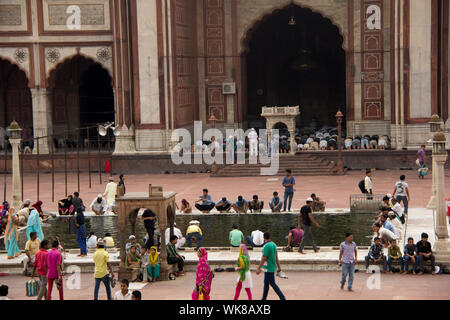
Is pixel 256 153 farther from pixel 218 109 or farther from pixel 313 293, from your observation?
pixel 313 293

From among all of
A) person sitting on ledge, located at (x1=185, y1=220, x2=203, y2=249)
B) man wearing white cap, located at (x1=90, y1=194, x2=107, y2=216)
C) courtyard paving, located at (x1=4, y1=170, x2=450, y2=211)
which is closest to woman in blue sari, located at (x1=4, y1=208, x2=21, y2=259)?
person sitting on ledge, located at (x1=185, y1=220, x2=203, y2=249)

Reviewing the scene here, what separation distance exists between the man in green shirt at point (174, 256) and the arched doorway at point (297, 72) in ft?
86.8

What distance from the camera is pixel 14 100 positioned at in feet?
131

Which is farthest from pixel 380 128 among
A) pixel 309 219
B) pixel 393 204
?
pixel 309 219

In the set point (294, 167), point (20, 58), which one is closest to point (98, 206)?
point (294, 167)

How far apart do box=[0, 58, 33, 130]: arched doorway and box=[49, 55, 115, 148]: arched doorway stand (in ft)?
5.09

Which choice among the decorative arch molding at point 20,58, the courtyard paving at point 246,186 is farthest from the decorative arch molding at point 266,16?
the decorative arch molding at point 20,58

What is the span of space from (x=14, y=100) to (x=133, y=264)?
25.0 m

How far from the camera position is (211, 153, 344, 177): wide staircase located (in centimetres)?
3278

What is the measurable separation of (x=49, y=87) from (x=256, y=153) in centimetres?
984

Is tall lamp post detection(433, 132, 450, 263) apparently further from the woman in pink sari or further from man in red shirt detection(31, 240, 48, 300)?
man in red shirt detection(31, 240, 48, 300)

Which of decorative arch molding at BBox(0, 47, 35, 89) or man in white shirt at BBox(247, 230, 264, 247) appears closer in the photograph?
man in white shirt at BBox(247, 230, 264, 247)

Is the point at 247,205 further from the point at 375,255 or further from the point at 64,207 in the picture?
the point at 375,255

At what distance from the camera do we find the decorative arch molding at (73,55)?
36.6 metres
